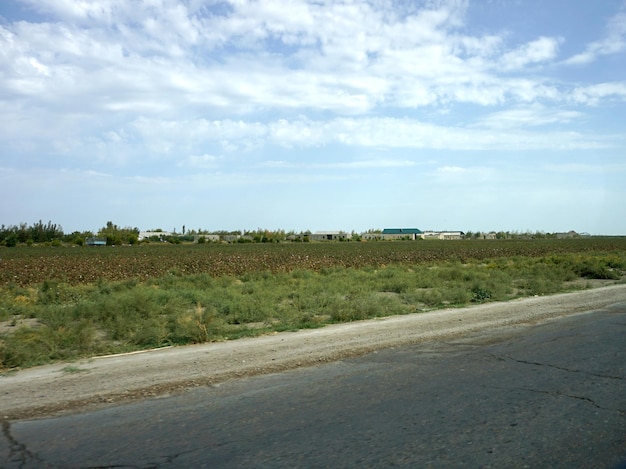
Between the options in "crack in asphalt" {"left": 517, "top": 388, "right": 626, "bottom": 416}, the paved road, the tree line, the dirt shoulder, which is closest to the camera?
the paved road

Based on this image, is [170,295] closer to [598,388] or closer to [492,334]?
[492,334]

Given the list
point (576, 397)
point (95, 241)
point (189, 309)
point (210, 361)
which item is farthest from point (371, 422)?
point (95, 241)

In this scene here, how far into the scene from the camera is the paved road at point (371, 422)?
5703 millimetres

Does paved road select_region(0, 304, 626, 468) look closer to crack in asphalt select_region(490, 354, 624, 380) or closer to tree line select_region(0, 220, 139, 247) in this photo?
crack in asphalt select_region(490, 354, 624, 380)

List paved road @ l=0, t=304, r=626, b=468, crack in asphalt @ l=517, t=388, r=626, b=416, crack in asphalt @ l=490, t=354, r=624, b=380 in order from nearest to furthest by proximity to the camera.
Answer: paved road @ l=0, t=304, r=626, b=468
crack in asphalt @ l=517, t=388, r=626, b=416
crack in asphalt @ l=490, t=354, r=624, b=380

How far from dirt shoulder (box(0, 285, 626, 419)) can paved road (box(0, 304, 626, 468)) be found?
24.6 inches

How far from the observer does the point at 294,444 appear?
19.9ft

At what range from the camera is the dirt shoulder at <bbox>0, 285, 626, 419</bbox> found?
823 centimetres

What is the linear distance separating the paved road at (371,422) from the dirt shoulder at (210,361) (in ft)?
2.05

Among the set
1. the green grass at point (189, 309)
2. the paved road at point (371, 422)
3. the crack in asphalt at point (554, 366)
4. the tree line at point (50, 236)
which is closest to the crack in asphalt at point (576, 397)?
the paved road at point (371, 422)

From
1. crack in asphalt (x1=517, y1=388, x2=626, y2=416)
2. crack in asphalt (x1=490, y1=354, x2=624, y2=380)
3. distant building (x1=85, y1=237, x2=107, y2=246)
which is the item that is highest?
distant building (x1=85, y1=237, x2=107, y2=246)

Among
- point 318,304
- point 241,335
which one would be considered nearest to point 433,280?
point 318,304

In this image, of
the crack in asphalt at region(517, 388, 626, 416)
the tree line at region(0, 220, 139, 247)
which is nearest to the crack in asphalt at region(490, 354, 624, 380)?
the crack in asphalt at region(517, 388, 626, 416)

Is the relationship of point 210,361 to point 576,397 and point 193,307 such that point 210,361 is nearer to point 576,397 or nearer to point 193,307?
point 576,397
